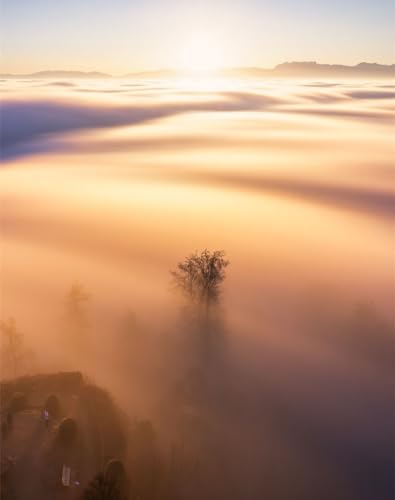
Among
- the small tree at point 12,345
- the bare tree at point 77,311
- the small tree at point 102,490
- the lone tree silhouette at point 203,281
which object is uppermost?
the lone tree silhouette at point 203,281

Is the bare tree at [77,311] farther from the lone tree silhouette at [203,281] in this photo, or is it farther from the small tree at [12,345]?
the lone tree silhouette at [203,281]

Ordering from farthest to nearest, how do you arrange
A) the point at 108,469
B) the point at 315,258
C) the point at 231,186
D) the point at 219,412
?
the point at 231,186 → the point at 315,258 → the point at 219,412 → the point at 108,469

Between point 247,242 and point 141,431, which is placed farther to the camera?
point 247,242

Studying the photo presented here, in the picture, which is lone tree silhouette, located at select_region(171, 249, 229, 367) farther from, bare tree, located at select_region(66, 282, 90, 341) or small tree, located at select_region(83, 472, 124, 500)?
small tree, located at select_region(83, 472, 124, 500)

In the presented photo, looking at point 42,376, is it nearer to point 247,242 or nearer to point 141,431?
point 141,431

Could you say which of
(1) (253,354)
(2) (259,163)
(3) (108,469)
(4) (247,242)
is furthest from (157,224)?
(2) (259,163)

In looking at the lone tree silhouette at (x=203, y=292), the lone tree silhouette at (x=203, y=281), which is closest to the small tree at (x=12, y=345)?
the lone tree silhouette at (x=203, y=292)

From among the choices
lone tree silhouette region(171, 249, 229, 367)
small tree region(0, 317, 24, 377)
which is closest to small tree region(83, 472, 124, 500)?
small tree region(0, 317, 24, 377)

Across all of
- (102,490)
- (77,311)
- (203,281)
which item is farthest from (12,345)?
(203,281)
